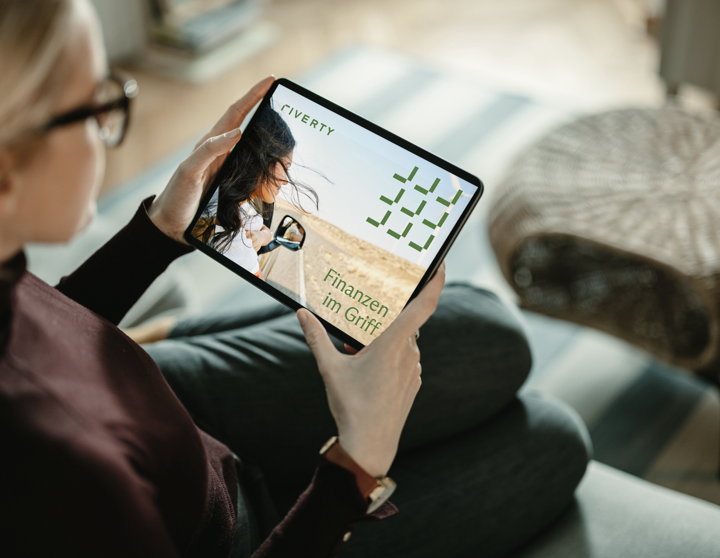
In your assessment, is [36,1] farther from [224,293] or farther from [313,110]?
[224,293]

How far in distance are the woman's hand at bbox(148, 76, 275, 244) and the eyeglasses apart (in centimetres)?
15

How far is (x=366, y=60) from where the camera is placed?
2693mm

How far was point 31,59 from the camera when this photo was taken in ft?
1.45

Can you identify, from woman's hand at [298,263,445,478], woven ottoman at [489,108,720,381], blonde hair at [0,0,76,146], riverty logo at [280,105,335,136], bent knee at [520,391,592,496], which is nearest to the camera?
blonde hair at [0,0,76,146]

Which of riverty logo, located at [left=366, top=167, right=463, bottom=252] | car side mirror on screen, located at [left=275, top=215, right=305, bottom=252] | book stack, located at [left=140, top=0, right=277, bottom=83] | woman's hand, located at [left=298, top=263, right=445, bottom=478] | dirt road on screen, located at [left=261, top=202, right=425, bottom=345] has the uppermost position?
book stack, located at [left=140, top=0, right=277, bottom=83]

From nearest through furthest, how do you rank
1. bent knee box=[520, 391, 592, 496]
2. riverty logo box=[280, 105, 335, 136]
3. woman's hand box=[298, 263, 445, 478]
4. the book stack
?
woman's hand box=[298, 263, 445, 478] → riverty logo box=[280, 105, 335, 136] → bent knee box=[520, 391, 592, 496] → the book stack

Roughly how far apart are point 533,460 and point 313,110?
0.52 m

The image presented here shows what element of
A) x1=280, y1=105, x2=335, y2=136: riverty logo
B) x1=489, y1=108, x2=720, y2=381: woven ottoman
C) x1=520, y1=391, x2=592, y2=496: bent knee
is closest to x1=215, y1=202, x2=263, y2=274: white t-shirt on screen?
x1=280, y1=105, x2=335, y2=136: riverty logo

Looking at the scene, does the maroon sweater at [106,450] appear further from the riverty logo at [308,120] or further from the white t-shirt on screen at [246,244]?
the riverty logo at [308,120]

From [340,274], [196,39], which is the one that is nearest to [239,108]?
[340,274]

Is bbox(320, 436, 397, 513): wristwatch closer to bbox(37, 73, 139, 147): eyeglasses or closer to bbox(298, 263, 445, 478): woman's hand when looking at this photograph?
bbox(298, 263, 445, 478): woman's hand

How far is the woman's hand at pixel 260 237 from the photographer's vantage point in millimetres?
746

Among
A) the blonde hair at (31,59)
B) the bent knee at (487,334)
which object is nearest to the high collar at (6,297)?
the blonde hair at (31,59)

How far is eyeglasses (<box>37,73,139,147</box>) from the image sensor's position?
19.0 inches
